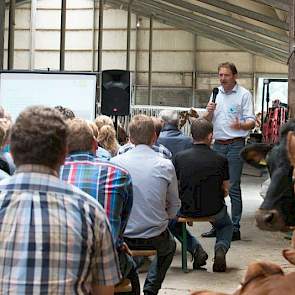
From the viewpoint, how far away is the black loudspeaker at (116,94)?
8.38m

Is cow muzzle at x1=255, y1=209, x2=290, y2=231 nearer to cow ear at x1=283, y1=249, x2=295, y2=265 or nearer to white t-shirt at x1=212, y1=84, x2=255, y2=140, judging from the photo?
cow ear at x1=283, y1=249, x2=295, y2=265

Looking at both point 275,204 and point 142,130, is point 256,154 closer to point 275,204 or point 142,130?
point 275,204

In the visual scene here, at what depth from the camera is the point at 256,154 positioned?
2461 millimetres

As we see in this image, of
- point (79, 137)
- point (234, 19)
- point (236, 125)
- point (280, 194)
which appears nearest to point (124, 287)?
point (79, 137)

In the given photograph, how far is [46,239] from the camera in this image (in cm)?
204

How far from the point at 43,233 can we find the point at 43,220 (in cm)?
4

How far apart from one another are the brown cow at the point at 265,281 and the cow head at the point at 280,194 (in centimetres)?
49

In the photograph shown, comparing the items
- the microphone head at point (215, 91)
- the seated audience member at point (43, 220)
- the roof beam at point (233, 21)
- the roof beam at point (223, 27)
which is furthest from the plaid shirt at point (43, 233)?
the roof beam at point (223, 27)

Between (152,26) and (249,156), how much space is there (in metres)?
22.8

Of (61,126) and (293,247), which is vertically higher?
(61,126)

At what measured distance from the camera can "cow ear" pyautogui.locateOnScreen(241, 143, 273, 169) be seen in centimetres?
240

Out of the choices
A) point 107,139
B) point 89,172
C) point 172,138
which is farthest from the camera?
point 172,138

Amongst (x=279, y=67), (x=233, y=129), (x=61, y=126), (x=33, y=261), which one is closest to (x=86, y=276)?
(x=33, y=261)

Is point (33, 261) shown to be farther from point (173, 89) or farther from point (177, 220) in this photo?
point (173, 89)
